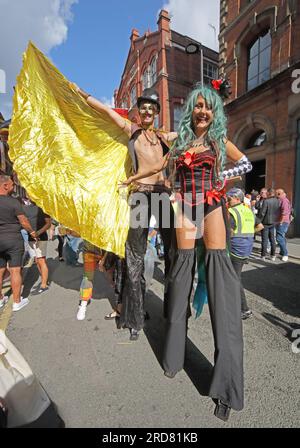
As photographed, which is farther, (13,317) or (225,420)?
(13,317)

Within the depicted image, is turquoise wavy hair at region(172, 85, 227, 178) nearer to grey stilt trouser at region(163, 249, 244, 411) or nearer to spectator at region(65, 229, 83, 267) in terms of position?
grey stilt trouser at region(163, 249, 244, 411)

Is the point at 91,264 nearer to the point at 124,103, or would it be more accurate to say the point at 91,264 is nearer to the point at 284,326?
the point at 284,326

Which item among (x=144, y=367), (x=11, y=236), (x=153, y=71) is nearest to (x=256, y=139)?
(x=153, y=71)

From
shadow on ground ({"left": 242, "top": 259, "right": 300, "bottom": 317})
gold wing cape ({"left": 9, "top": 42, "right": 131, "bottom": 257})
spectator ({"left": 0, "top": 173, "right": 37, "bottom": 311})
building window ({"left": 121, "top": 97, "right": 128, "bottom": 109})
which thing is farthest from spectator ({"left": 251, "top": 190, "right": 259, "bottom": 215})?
building window ({"left": 121, "top": 97, "right": 128, "bottom": 109})

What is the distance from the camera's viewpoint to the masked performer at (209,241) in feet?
5.41

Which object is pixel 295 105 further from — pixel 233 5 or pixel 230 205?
pixel 230 205

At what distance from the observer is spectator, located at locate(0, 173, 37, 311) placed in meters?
3.21

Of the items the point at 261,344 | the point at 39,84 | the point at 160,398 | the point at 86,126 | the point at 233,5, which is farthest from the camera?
the point at 233,5

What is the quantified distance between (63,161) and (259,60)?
39.5 feet

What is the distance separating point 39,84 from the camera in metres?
2.56

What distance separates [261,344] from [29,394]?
2065 mm
